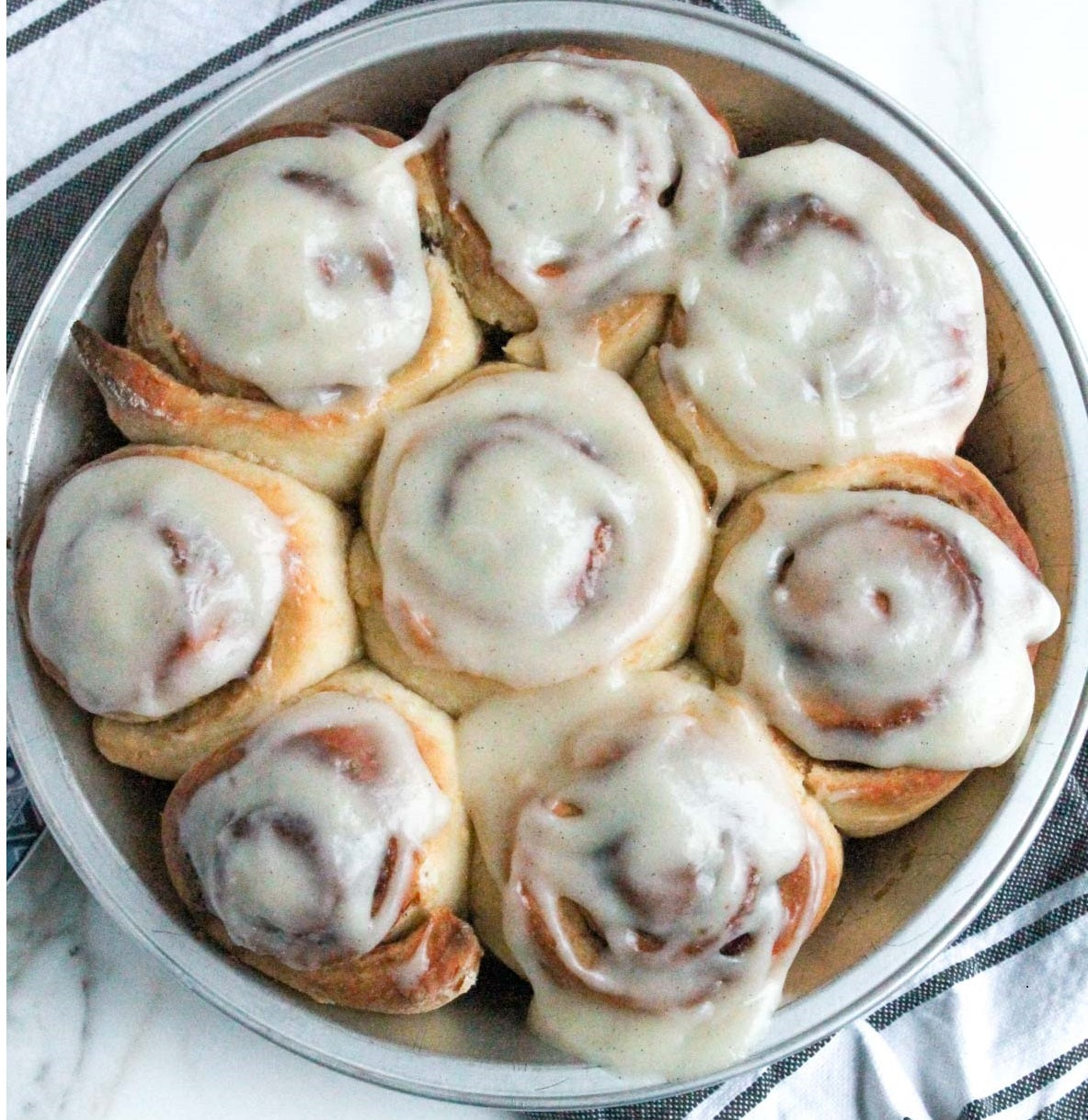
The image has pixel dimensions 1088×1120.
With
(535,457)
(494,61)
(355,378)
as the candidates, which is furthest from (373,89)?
(535,457)

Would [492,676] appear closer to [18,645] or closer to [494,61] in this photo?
[18,645]

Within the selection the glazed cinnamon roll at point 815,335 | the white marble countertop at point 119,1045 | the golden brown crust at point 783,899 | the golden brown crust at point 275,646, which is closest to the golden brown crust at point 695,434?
the glazed cinnamon roll at point 815,335

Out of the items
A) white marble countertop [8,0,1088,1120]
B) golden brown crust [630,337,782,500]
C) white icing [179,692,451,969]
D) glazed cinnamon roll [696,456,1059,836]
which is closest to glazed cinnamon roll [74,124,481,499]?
golden brown crust [630,337,782,500]

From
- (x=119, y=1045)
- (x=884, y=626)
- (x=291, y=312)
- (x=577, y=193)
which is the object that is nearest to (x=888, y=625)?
(x=884, y=626)

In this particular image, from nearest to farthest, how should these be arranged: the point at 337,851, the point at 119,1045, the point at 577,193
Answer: the point at 337,851, the point at 577,193, the point at 119,1045

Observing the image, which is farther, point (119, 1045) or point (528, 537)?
point (119, 1045)

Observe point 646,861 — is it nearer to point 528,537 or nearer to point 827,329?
point 528,537

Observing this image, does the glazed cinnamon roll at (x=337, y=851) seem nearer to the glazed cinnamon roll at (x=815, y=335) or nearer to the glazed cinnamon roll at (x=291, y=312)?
the glazed cinnamon roll at (x=291, y=312)
